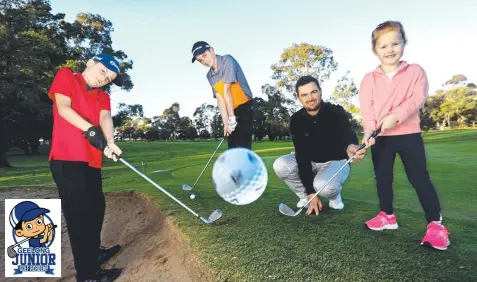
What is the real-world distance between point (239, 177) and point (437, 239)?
2166 millimetres

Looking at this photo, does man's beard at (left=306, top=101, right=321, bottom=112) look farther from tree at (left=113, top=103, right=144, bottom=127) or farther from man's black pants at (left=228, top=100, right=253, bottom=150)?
tree at (left=113, top=103, right=144, bottom=127)

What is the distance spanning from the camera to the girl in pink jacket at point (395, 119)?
3348mm

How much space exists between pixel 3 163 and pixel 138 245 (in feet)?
→ 79.7

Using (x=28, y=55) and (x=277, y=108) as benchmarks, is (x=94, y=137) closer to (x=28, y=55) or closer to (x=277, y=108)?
(x=28, y=55)

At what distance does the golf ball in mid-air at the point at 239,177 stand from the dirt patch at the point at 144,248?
0.82 meters

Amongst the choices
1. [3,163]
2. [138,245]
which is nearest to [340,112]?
[138,245]

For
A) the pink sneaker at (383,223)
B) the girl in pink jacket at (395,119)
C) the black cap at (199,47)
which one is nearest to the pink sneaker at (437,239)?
the girl in pink jacket at (395,119)

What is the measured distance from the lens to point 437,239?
10.0ft

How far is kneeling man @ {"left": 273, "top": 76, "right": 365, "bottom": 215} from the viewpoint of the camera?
4707mm

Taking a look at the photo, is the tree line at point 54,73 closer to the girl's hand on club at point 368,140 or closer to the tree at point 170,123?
the girl's hand on club at point 368,140

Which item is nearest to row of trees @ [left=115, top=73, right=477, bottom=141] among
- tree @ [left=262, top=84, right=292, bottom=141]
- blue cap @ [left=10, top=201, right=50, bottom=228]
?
tree @ [left=262, top=84, right=292, bottom=141]

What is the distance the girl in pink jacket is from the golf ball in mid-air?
4.54 ft

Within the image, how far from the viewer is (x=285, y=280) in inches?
103

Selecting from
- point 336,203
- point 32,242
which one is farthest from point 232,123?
point 32,242
